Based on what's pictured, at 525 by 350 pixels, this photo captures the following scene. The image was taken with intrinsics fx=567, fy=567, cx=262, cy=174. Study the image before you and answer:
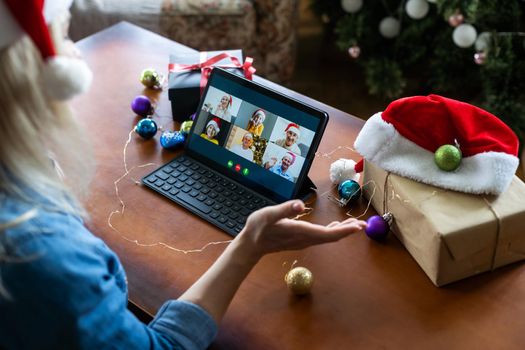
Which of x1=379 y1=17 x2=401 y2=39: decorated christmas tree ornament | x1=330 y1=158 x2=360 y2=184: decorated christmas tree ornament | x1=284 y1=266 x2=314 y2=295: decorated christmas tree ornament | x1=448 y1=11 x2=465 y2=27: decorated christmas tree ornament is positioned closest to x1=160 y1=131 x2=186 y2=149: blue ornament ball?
x1=330 y1=158 x2=360 y2=184: decorated christmas tree ornament

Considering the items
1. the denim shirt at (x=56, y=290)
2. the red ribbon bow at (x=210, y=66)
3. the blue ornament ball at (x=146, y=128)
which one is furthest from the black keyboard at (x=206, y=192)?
the denim shirt at (x=56, y=290)

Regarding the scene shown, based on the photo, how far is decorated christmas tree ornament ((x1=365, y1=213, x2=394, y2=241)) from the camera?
100cm

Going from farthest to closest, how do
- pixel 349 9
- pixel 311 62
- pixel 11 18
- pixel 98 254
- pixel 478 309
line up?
pixel 311 62
pixel 349 9
pixel 478 309
pixel 98 254
pixel 11 18

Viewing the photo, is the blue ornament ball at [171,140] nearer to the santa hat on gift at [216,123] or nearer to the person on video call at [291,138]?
the santa hat on gift at [216,123]

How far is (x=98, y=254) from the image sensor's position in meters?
0.78

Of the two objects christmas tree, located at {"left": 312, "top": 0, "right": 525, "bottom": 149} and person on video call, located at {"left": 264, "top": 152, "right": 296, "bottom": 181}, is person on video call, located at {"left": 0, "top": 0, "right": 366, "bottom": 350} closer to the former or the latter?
person on video call, located at {"left": 264, "top": 152, "right": 296, "bottom": 181}

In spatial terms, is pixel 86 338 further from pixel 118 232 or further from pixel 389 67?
pixel 389 67

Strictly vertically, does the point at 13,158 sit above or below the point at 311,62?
above

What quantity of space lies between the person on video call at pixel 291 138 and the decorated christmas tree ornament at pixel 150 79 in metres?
0.48

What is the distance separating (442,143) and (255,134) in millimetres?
345

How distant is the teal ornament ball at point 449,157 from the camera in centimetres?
96

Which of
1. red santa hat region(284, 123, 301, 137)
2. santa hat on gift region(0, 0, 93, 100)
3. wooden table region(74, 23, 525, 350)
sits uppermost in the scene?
santa hat on gift region(0, 0, 93, 100)

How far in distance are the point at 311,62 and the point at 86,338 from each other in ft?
7.34

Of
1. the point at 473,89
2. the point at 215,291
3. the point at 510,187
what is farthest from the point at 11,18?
the point at 473,89
